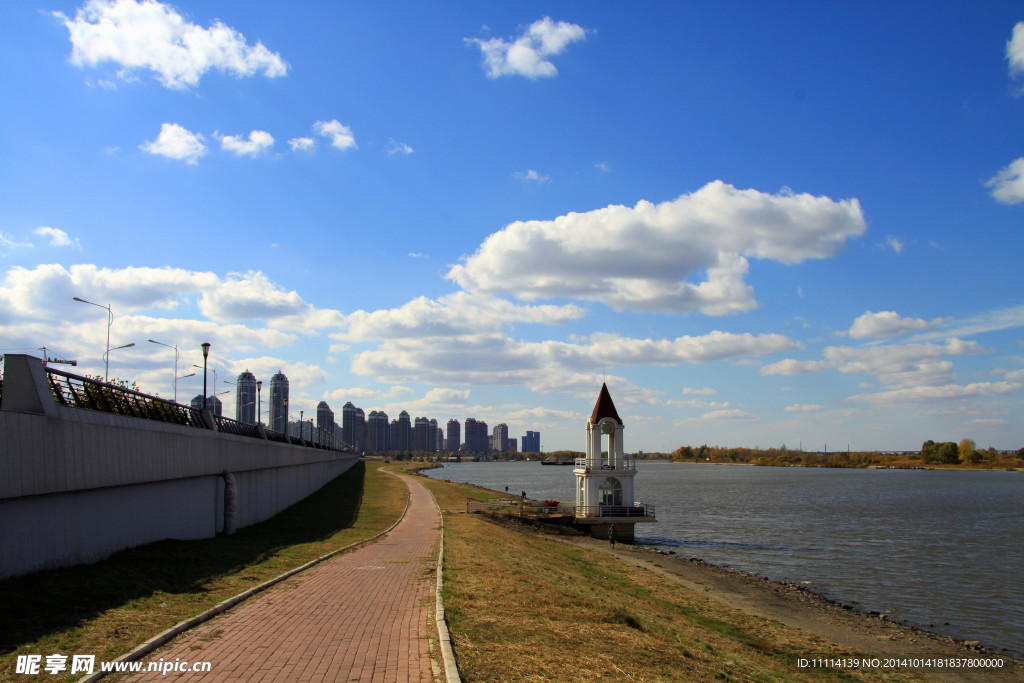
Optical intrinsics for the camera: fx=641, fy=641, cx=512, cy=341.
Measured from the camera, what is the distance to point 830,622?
22.2m

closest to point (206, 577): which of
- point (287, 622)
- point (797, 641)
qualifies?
point (287, 622)

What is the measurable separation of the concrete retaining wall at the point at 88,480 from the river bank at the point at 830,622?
1815 cm

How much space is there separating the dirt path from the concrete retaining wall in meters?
18.8

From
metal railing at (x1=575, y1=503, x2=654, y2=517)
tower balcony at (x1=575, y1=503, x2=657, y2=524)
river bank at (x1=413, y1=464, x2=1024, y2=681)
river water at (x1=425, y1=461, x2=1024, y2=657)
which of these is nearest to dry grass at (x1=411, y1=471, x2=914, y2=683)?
river bank at (x1=413, y1=464, x2=1024, y2=681)

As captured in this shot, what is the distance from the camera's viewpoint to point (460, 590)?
14.7 meters

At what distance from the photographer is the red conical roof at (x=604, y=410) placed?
40.8m

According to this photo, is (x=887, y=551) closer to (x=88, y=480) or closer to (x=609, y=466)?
(x=609, y=466)

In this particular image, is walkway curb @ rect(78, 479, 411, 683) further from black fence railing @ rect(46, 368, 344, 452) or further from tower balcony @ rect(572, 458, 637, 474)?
tower balcony @ rect(572, 458, 637, 474)

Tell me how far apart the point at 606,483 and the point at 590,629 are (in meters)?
28.2

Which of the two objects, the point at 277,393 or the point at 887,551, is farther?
the point at 277,393

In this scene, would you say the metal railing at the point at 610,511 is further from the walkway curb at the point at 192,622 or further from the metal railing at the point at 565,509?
the walkway curb at the point at 192,622

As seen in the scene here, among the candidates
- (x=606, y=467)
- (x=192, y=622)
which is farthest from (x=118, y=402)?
(x=606, y=467)

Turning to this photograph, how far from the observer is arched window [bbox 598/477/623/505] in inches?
1590

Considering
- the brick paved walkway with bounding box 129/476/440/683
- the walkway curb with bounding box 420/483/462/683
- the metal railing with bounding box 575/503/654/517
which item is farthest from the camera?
the metal railing with bounding box 575/503/654/517
